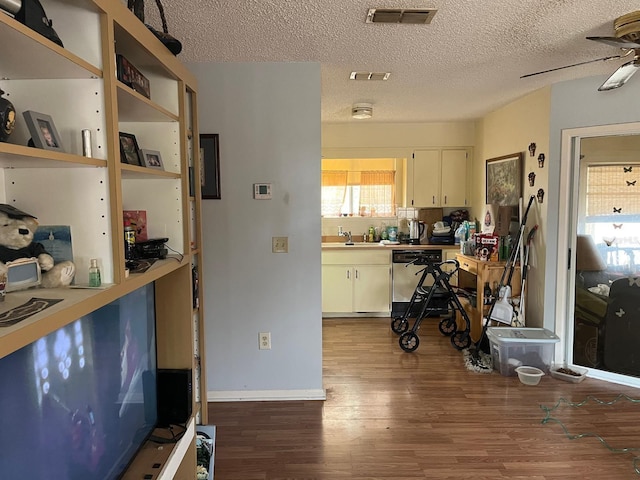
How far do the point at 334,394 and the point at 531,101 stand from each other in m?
2.99

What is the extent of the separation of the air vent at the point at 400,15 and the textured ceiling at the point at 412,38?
0.13 feet

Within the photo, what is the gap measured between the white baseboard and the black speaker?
1.32 m

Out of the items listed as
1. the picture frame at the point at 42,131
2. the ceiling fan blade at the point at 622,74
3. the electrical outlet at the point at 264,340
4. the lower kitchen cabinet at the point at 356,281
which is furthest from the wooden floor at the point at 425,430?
the ceiling fan blade at the point at 622,74

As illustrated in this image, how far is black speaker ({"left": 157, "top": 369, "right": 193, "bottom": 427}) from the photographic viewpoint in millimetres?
1719

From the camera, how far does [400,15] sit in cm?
208

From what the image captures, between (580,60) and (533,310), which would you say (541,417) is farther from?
(580,60)

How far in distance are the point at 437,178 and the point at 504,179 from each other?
954 mm

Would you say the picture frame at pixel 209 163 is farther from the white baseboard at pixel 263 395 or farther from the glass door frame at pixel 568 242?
the glass door frame at pixel 568 242

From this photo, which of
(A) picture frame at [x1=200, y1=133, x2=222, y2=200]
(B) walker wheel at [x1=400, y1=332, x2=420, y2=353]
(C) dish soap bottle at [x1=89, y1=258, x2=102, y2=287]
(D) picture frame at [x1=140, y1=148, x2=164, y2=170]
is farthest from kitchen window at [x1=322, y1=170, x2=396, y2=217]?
(C) dish soap bottle at [x1=89, y1=258, x2=102, y2=287]

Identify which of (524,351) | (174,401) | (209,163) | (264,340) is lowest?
(524,351)

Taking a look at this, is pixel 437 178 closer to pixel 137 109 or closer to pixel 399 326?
pixel 399 326

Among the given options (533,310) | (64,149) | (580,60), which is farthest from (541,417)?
(64,149)

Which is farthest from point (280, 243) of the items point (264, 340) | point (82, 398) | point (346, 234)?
point (346, 234)

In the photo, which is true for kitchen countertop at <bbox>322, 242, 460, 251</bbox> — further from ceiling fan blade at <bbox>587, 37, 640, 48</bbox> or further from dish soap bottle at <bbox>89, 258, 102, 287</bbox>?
dish soap bottle at <bbox>89, 258, 102, 287</bbox>
